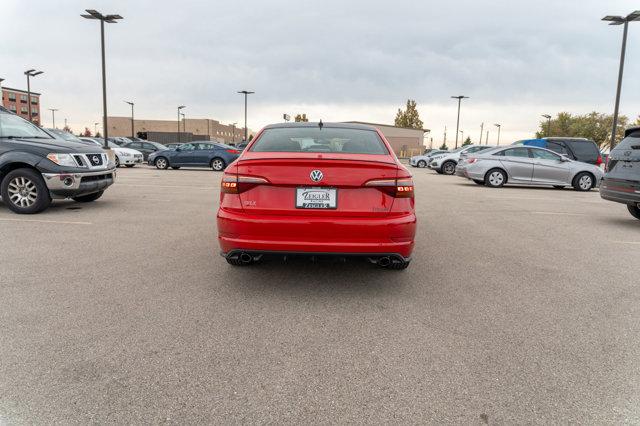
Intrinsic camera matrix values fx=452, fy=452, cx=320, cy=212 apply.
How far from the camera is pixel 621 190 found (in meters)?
8.01

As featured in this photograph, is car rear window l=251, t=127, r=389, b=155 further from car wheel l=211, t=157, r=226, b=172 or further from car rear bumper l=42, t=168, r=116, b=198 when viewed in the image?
car wheel l=211, t=157, r=226, b=172

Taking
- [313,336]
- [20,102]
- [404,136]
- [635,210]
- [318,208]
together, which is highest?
[20,102]

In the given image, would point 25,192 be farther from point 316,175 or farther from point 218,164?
point 218,164

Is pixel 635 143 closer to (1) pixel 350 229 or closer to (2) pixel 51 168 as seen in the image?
(1) pixel 350 229

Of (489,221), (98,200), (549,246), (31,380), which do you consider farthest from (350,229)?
(98,200)

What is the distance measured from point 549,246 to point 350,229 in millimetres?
3926

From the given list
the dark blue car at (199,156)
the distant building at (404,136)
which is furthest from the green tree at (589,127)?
the dark blue car at (199,156)

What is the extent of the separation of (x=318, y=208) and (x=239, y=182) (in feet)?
2.35

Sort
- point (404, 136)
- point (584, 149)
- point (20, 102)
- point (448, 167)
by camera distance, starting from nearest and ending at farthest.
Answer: point (584, 149)
point (448, 167)
point (404, 136)
point (20, 102)

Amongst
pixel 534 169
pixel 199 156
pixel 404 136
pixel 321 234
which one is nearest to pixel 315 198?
pixel 321 234

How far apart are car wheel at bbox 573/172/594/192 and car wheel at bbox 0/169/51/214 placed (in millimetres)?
16022

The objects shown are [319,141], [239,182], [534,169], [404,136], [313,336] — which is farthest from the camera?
[404,136]

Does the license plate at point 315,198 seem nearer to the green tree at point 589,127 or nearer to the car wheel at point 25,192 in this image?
the car wheel at point 25,192

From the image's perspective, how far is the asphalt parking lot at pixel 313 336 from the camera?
2369mm
